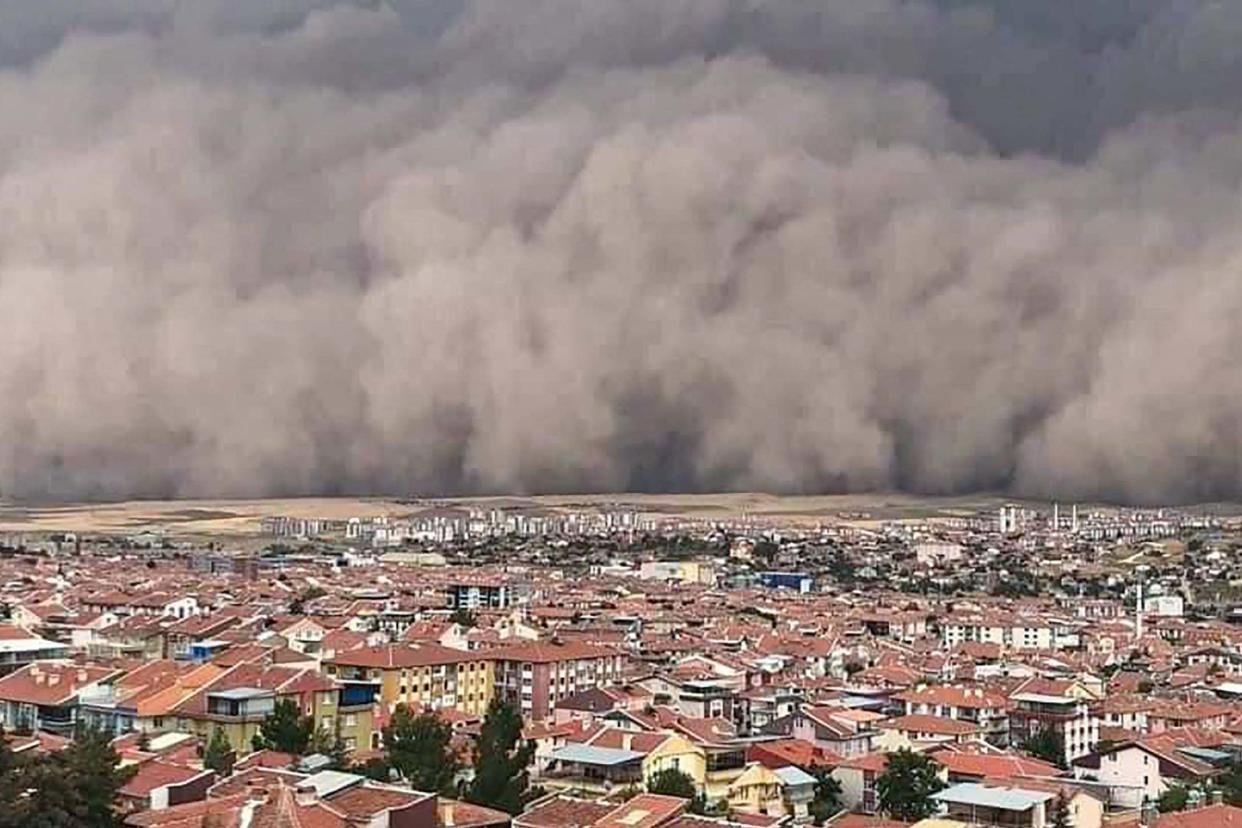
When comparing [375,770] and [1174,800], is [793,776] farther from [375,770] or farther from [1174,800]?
[375,770]

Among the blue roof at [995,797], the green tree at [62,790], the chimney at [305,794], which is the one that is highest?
the green tree at [62,790]

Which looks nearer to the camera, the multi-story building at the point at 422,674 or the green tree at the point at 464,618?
the multi-story building at the point at 422,674

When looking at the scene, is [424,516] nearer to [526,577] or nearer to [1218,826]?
[526,577]

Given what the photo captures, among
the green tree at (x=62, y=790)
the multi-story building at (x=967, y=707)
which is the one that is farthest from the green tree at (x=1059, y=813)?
the green tree at (x=62, y=790)

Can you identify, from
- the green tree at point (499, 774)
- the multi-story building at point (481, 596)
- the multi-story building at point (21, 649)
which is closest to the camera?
the green tree at point (499, 774)

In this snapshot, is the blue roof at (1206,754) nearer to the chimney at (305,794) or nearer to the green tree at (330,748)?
the green tree at (330,748)

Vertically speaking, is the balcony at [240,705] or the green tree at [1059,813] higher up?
the balcony at [240,705]

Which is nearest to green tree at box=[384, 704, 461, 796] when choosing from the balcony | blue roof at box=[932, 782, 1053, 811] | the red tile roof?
the balcony
